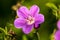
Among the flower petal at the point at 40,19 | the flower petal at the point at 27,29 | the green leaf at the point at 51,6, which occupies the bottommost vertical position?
the flower petal at the point at 27,29

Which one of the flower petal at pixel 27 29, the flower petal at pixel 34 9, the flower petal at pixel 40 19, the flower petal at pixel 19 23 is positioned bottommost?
the flower petal at pixel 27 29

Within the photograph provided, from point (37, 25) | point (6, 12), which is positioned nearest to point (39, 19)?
point (37, 25)

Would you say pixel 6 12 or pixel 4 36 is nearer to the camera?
pixel 4 36

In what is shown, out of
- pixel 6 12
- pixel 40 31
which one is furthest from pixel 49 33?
pixel 6 12

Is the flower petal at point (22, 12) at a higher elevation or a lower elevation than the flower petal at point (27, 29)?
higher

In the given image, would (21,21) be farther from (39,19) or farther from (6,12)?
(6,12)

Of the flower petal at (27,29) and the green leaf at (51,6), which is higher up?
the green leaf at (51,6)

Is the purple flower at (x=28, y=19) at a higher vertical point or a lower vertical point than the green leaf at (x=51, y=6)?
lower
